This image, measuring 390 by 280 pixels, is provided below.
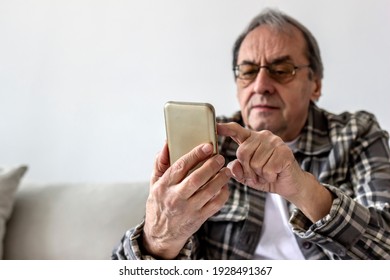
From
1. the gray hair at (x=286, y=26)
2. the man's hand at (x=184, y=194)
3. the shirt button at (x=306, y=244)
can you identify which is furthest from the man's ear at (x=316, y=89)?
the man's hand at (x=184, y=194)

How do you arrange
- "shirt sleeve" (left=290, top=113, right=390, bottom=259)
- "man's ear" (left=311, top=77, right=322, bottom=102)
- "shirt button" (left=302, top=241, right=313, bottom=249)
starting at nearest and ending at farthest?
"shirt sleeve" (left=290, top=113, right=390, bottom=259) → "shirt button" (left=302, top=241, right=313, bottom=249) → "man's ear" (left=311, top=77, right=322, bottom=102)

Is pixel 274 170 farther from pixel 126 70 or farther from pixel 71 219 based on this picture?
pixel 126 70

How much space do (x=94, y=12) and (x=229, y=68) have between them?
45cm

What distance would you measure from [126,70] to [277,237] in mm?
694

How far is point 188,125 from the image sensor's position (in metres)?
0.68

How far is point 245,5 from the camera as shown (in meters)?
1.28

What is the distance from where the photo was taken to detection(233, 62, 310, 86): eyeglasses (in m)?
1.03

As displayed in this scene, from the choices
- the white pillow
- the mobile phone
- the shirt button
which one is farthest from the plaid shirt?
the white pillow

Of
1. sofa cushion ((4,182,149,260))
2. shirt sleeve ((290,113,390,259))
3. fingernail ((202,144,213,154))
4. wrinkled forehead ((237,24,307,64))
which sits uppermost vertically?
wrinkled forehead ((237,24,307,64))

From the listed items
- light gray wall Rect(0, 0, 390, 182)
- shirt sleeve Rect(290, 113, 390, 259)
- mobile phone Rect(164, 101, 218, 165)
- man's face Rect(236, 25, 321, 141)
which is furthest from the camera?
light gray wall Rect(0, 0, 390, 182)

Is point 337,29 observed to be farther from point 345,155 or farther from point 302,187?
point 302,187

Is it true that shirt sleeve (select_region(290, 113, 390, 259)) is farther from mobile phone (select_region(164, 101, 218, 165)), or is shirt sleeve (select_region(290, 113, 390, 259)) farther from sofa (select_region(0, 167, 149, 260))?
sofa (select_region(0, 167, 149, 260))

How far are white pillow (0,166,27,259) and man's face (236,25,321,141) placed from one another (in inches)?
23.9

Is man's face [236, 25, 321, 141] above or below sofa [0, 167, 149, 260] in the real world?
above
